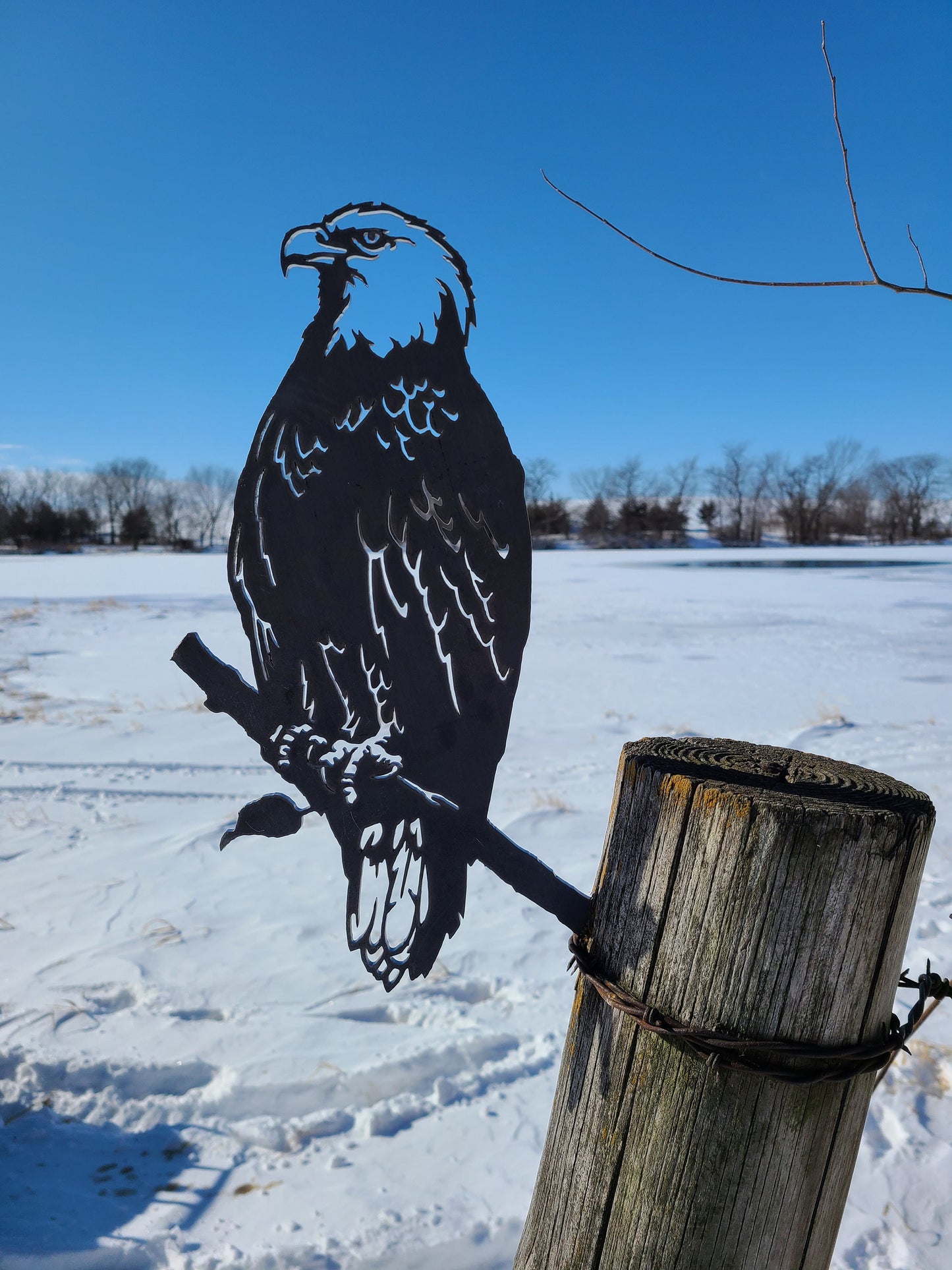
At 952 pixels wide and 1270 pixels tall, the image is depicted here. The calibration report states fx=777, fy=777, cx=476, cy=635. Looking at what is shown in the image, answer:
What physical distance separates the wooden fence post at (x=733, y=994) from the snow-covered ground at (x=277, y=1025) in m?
1.15

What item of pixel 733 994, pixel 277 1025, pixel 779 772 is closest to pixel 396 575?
pixel 779 772

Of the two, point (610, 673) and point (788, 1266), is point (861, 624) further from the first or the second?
point (788, 1266)

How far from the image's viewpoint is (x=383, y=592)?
152 centimetres

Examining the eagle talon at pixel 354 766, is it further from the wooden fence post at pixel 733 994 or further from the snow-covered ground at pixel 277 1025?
the snow-covered ground at pixel 277 1025

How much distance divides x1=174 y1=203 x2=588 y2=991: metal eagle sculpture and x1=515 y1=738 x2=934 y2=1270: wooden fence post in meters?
0.36

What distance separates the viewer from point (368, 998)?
313 centimetres

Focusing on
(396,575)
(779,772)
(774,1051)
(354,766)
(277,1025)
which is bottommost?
(277,1025)

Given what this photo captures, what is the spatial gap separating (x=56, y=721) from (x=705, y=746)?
270 inches

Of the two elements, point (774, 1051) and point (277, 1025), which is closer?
point (774, 1051)

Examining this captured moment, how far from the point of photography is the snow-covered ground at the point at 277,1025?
2172mm

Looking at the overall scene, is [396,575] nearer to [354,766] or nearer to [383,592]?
[383,592]

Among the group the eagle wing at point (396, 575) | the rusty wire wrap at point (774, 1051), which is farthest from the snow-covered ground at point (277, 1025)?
the eagle wing at point (396, 575)

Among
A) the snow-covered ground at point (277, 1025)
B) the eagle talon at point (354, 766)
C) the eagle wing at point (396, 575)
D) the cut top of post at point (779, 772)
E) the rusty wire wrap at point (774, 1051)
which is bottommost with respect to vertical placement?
the snow-covered ground at point (277, 1025)

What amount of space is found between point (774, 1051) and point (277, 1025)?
2327mm
